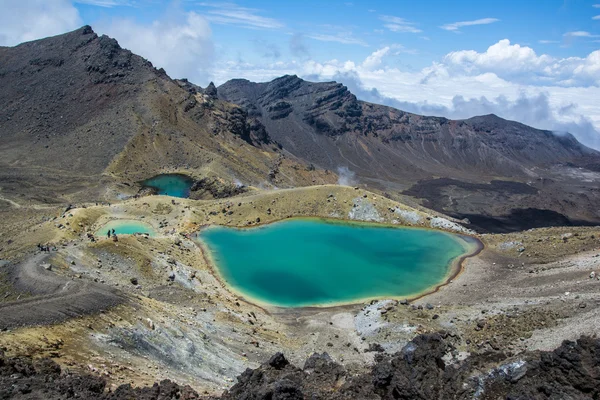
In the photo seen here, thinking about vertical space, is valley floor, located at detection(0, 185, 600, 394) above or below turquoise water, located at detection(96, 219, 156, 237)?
below

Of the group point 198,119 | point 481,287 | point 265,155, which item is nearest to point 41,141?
point 198,119

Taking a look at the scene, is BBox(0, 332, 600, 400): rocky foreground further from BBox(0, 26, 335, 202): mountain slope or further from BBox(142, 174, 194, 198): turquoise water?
BBox(142, 174, 194, 198): turquoise water

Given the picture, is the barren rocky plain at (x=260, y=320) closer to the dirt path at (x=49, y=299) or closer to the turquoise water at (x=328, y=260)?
the dirt path at (x=49, y=299)

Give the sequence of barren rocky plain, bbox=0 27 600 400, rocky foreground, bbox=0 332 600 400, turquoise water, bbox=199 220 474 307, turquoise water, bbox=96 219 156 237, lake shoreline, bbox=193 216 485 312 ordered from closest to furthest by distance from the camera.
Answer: rocky foreground, bbox=0 332 600 400
barren rocky plain, bbox=0 27 600 400
lake shoreline, bbox=193 216 485 312
turquoise water, bbox=199 220 474 307
turquoise water, bbox=96 219 156 237

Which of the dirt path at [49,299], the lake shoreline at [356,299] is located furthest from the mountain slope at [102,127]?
the dirt path at [49,299]

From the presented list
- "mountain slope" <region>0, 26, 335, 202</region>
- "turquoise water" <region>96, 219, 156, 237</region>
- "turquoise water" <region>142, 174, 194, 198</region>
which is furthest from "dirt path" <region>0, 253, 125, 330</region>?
"turquoise water" <region>142, 174, 194, 198</region>

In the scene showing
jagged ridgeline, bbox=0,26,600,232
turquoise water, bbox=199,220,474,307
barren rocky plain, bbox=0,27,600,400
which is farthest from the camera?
jagged ridgeline, bbox=0,26,600,232
